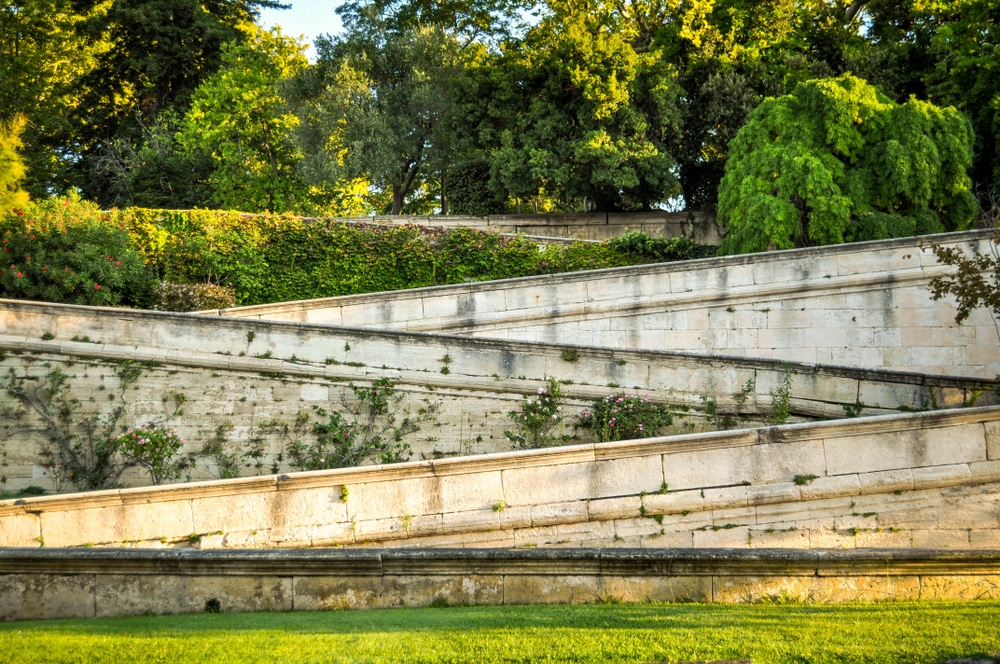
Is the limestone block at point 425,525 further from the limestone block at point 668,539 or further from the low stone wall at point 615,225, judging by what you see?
the low stone wall at point 615,225

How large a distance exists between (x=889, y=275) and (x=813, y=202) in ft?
9.53

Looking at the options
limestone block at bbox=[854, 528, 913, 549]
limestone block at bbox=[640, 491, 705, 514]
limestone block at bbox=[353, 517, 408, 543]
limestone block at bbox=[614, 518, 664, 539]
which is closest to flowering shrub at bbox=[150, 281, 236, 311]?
limestone block at bbox=[353, 517, 408, 543]

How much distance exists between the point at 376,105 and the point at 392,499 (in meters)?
19.5

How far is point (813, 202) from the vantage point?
18.5 m

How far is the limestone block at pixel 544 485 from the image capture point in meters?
9.54

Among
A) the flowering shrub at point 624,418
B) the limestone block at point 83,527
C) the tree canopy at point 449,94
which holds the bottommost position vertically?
the limestone block at point 83,527

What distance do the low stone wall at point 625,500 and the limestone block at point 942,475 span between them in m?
0.01

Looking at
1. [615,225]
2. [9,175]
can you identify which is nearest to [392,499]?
[9,175]

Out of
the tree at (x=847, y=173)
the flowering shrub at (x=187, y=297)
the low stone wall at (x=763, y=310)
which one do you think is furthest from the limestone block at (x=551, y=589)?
the tree at (x=847, y=173)

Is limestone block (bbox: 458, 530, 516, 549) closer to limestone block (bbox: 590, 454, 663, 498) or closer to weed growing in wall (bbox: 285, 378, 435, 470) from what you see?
limestone block (bbox: 590, 454, 663, 498)

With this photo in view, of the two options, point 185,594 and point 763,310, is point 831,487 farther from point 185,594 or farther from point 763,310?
point 763,310

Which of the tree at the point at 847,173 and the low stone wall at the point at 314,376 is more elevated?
the tree at the point at 847,173

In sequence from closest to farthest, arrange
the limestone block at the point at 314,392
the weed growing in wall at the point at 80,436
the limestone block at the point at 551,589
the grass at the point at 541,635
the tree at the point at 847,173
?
the grass at the point at 541,635
the limestone block at the point at 551,589
the weed growing in wall at the point at 80,436
the limestone block at the point at 314,392
the tree at the point at 847,173

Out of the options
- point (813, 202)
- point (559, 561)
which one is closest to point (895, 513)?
point (559, 561)
